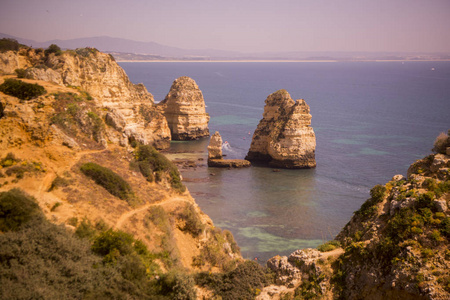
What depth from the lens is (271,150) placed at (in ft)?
198

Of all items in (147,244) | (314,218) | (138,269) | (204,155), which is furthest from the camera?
(204,155)

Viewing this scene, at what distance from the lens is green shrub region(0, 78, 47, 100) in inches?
998

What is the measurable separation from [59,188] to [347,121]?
3415 inches

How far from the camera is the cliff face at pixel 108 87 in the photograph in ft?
96.2

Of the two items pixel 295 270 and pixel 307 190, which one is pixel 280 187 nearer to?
pixel 307 190

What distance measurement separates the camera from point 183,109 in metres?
76.2

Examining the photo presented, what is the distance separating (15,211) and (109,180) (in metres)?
6.52

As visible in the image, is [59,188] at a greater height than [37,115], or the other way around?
[37,115]

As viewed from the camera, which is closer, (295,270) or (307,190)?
(295,270)

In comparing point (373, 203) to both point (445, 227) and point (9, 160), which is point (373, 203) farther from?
point (9, 160)

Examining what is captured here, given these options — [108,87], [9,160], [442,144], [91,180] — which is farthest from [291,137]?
[9,160]

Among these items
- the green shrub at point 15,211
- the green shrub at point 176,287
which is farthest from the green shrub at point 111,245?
the green shrub at point 15,211

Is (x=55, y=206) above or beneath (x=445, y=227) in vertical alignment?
beneath

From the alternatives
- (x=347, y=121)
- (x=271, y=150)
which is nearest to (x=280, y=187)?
(x=271, y=150)
